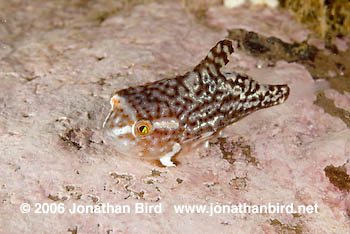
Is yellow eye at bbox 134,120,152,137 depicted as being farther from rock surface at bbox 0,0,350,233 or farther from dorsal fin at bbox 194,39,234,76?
dorsal fin at bbox 194,39,234,76

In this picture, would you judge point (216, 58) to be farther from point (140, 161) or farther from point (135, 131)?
point (140, 161)

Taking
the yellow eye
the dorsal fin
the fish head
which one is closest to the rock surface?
the fish head

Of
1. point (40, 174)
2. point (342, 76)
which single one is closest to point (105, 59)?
point (40, 174)

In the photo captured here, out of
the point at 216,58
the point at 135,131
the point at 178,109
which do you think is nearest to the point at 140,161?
the point at 135,131

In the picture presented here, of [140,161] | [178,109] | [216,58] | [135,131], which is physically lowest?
[140,161]

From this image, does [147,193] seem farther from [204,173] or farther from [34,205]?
[34,205]

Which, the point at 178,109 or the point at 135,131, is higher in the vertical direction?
the point at 178,109

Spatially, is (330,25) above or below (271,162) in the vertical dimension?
above

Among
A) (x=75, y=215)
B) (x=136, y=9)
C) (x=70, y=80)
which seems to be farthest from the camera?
(x=136, y=9)
